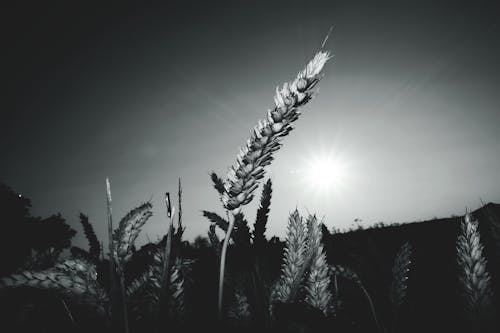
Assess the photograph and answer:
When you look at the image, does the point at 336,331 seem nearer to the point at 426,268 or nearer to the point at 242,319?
the point at 242,319

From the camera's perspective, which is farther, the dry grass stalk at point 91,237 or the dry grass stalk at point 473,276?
the dry grass stalk at point 91,237

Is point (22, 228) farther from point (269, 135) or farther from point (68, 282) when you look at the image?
point (269, 135)

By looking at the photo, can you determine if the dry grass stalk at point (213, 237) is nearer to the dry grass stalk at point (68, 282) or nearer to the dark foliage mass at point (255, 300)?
the dark foliage mass at point (255, 300)

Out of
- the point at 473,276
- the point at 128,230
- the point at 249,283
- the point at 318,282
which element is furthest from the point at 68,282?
the point at 473,276

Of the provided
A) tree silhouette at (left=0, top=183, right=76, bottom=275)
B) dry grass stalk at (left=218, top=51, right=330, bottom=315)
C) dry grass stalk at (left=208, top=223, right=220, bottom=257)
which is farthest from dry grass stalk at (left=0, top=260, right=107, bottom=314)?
tree silhouette at (left=0, top=183, right=76, bottom=275)

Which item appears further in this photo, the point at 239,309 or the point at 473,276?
the point at 239,309

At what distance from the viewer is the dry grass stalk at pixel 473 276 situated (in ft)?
2.29

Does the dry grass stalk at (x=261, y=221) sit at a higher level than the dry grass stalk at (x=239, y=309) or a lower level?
higher

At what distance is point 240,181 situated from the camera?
0.59 metres

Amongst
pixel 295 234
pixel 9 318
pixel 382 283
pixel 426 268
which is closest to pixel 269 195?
pixel 295 234

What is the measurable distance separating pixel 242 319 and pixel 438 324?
27.8 inches

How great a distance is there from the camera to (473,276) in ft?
2.48

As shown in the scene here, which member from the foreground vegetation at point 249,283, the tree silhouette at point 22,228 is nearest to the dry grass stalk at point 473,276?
the foreground vegetation at point 249,283

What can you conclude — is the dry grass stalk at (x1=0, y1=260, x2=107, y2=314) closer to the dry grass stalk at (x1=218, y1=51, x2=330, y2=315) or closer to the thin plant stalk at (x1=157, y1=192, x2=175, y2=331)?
the thin plant stalk at (x1=157, y1=192, x2=175, y2=331)
